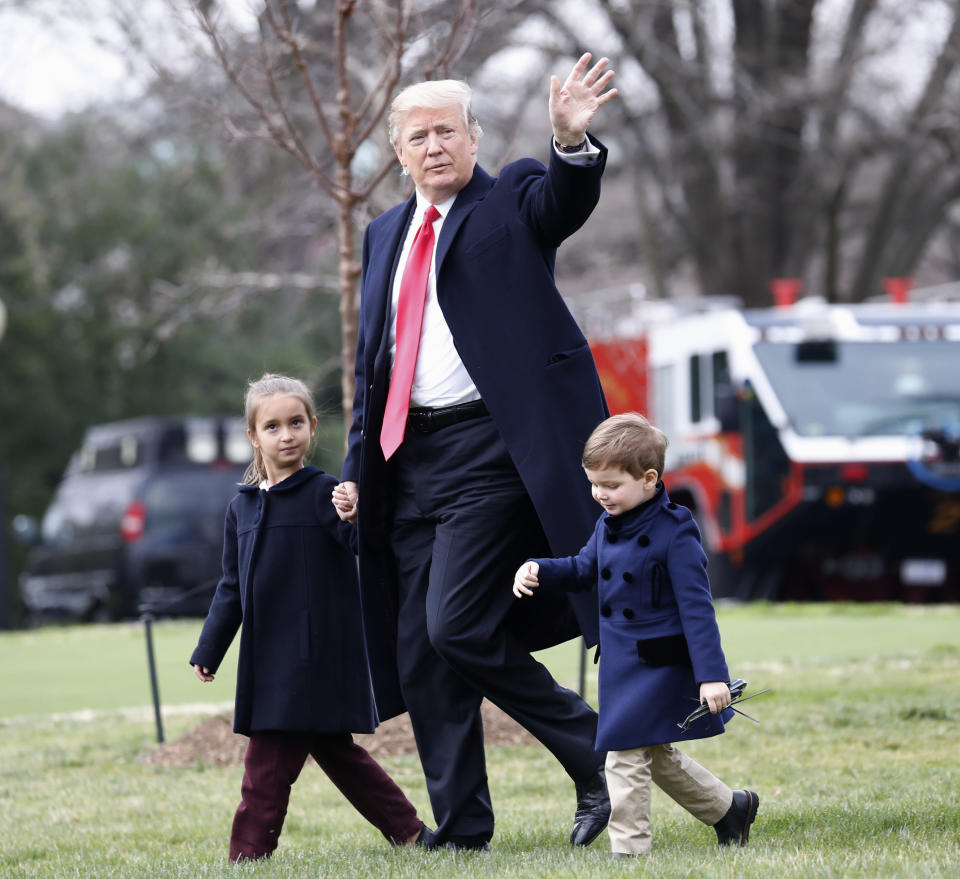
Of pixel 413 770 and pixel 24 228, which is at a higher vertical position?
pixel 24 228

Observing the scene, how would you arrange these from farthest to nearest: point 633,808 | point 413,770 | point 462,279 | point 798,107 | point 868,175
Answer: point 868,175
point 798,107
point 413,770
point 462,279
point 633,808

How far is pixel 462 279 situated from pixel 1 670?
29.3 ft

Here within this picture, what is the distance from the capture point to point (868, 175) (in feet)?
91.8

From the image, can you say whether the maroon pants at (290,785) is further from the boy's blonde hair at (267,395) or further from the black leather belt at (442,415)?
the black leather belt at (442,415)

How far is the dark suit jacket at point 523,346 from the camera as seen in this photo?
493cm

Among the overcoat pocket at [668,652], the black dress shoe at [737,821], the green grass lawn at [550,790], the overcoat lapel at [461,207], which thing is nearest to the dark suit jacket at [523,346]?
the overcoat lapel at [461,207]

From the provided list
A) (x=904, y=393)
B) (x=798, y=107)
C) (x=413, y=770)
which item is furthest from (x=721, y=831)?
(x=798, y=107)

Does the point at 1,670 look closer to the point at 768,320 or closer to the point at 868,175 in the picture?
the point at 768,320

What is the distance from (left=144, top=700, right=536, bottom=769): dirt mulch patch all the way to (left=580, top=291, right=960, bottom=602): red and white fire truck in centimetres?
905

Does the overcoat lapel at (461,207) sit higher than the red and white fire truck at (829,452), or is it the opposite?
the overcoat lapel at (461,207)

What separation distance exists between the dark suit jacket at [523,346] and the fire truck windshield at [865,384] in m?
12.1

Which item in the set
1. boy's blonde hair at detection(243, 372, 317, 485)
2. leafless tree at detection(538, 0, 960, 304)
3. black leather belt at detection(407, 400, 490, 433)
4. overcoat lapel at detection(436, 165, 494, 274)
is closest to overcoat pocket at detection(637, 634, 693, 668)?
black leather belt at detection(407, 400, 490, 433)

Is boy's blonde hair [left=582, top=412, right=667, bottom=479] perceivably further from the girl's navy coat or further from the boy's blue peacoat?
the girl's navy coat

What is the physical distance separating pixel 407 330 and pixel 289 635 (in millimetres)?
926
